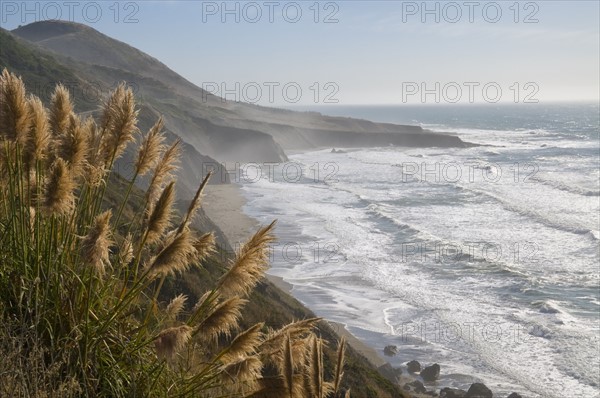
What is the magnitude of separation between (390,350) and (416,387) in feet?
6.52

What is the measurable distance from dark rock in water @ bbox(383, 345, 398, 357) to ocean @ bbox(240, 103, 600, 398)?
0.14 meters

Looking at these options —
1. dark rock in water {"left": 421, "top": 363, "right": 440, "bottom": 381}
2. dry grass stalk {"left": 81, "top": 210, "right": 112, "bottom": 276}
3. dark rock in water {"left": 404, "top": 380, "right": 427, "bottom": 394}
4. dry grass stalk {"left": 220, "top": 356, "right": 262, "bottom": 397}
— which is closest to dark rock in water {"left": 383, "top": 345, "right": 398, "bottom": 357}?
dark rock in water {"left": 421, "top": 363, "right": 440, "bottom": 381}

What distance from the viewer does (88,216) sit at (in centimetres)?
386

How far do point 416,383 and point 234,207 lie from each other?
21373mm

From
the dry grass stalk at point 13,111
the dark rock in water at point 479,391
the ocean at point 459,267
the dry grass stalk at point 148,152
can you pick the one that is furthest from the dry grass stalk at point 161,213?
the ocean at point 459,267

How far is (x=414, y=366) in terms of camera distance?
45.6 ft

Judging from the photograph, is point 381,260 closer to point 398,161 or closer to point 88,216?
point 88,216

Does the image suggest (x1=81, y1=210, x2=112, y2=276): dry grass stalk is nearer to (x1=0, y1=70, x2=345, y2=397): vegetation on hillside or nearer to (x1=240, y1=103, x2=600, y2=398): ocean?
(x1=0, y1=70, x2=345, y2=397): vegetation on hillside

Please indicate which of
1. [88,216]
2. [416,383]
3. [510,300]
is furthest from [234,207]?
[88,216]

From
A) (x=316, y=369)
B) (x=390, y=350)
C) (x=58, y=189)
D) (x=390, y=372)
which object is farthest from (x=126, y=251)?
(x=390, y=350)

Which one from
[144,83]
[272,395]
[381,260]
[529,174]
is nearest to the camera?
[272,395]

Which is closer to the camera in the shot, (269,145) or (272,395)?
(272,395)

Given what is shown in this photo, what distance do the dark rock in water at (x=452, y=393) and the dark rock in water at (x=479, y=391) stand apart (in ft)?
0.45

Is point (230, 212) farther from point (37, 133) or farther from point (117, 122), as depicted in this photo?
point (37, 133)
